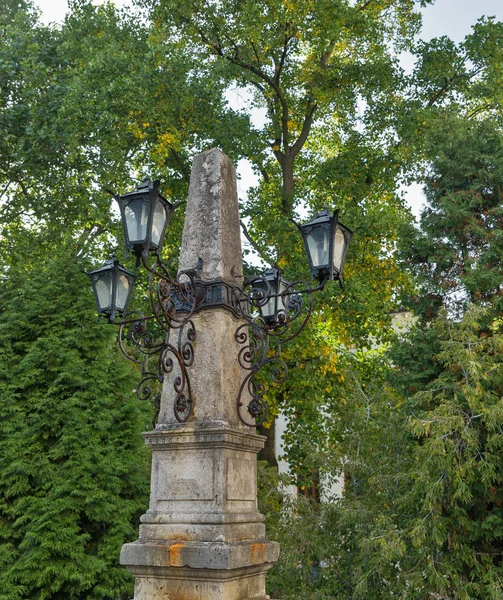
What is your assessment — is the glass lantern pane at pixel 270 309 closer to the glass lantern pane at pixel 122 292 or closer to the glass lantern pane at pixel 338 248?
the glass lantern pane at pixel 338 248

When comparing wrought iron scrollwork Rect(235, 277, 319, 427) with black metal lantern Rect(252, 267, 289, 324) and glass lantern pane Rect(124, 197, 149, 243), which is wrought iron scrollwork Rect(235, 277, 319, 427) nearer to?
black metal lantern Rect(252, 267, 289, 324)

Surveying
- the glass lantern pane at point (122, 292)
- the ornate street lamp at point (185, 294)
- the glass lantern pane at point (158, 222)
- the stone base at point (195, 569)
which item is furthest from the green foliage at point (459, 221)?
the stone base at point (195, 569)

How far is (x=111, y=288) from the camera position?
504cm

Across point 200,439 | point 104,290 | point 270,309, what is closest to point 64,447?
point 104,290

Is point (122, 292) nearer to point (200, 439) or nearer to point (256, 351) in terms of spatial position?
point (256, 351)

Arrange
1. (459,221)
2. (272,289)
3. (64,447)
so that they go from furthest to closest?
(459,221)
(64,447)
(272,289)

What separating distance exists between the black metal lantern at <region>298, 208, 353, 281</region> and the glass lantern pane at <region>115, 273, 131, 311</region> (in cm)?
146

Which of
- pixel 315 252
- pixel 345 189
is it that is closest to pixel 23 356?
pixel 315 252

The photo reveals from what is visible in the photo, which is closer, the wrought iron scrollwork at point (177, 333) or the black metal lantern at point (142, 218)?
the black metal lantern at point (142, 218)

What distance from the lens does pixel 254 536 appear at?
15.2 feet

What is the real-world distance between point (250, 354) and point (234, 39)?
35.4ft

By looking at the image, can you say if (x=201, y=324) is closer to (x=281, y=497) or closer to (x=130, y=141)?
(x=281, y=497)

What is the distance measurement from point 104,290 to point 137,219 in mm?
1001

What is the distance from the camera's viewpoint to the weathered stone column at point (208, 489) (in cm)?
418
